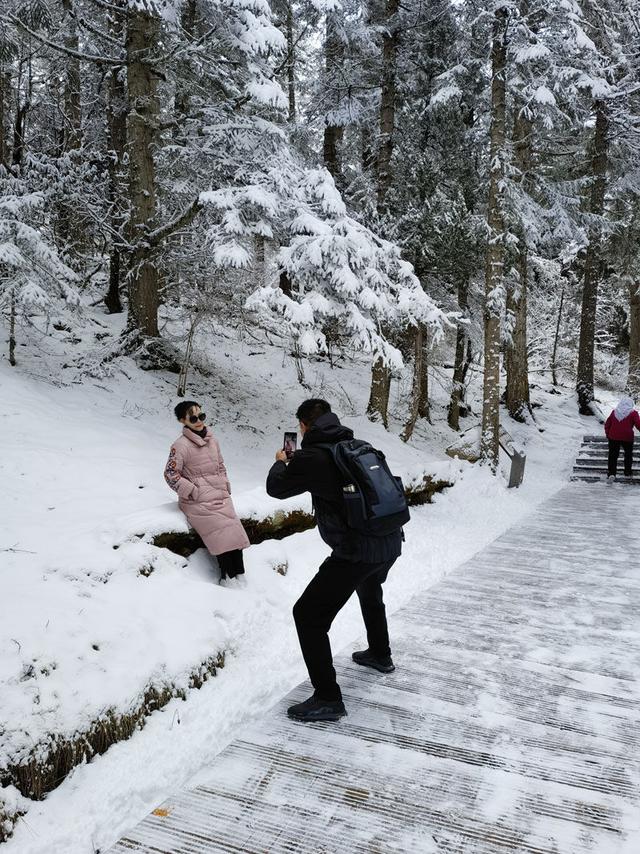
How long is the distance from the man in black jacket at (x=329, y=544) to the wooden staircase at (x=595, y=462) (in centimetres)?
1134

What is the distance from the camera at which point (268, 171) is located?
9359mm

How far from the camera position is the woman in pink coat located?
5.34 meters

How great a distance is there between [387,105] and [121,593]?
14530 millimetres

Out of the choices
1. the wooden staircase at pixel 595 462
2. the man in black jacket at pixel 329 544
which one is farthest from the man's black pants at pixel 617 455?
the man in black jacket at pixel 329 544

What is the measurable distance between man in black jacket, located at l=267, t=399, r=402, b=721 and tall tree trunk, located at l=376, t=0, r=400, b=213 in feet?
40.8

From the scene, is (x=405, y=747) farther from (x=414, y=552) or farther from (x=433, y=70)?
(x=433, y=70)

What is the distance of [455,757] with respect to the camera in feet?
10.4

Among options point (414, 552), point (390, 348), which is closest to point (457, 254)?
point (390, 348)

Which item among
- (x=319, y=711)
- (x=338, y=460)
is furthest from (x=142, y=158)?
(x=319, y=711)

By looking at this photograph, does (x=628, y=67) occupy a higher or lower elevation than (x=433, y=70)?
higher

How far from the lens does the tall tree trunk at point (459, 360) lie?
53.6 feet

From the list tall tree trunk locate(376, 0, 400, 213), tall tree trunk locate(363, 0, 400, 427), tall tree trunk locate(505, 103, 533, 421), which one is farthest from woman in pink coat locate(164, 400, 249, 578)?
tall tree trunk locate(505, 103, 533, 421)

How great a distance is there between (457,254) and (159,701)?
13341 mm

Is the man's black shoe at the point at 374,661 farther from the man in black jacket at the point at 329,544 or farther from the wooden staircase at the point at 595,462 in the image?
the wooden staircase at the point at 595,462
